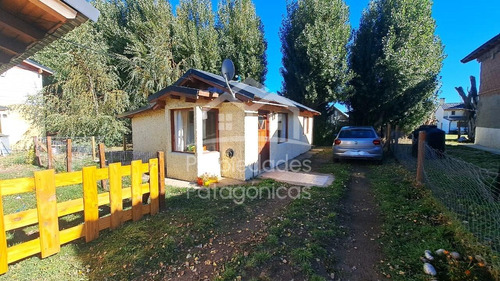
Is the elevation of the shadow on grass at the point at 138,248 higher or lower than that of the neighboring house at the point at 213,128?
lower

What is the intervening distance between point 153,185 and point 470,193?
5.84 meters

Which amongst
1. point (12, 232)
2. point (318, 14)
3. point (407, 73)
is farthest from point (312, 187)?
point (318, 14)

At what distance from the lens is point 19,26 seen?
2.77 metres

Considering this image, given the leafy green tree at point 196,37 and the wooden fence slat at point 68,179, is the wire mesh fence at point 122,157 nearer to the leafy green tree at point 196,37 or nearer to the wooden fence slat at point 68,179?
the wooden fence slat at point 68,179

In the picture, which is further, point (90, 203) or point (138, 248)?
point (90, 203)

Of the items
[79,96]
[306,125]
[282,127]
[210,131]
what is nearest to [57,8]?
[210,131]

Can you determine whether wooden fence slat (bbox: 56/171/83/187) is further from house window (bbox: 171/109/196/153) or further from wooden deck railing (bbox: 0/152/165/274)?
house window (bbox: 171/109/196/153)

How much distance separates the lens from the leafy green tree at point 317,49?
1432 cm

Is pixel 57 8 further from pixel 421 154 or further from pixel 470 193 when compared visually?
pixel 421 154

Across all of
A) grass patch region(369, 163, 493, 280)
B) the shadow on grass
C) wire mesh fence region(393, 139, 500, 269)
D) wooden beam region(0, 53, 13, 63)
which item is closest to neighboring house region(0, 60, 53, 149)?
wooden beam region(0, 53, 13, 63)

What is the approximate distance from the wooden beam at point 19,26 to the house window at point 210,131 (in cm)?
423

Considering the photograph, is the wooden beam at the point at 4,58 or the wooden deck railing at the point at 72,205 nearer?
the wooden deck railing at the point at 72,205

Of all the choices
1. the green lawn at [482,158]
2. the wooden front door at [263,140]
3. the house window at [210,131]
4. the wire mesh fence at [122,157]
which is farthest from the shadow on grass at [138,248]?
the green lawn at [482,158]

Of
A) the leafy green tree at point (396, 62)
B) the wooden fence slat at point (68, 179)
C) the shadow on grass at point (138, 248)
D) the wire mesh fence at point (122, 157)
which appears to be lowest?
the shadow on grass at point (138, 248)
